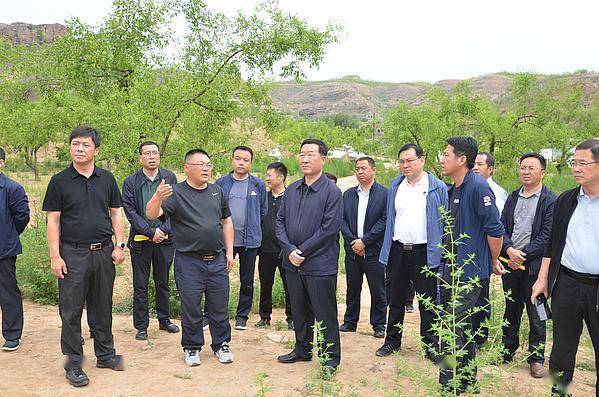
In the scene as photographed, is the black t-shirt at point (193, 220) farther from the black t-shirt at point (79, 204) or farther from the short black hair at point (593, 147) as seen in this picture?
the short black hair at point (593, 147)

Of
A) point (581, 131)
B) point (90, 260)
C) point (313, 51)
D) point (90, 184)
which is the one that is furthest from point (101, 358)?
point (581, 131)

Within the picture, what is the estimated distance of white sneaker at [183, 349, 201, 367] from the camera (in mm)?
4578

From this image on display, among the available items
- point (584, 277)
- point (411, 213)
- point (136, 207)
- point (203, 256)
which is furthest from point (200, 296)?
point (584, 277)

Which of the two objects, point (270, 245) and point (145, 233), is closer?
point (145, 233)

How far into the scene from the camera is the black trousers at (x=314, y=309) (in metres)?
4.46

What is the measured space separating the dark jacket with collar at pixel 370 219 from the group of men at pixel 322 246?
0.9 inches

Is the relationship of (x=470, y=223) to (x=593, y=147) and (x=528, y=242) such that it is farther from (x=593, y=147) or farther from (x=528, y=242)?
(x=528, y=242)

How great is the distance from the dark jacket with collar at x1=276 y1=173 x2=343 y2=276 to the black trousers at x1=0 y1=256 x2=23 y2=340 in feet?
8.49

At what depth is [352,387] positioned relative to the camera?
3.94 metres

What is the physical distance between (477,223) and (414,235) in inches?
27.9

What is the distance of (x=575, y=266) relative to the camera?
358cm

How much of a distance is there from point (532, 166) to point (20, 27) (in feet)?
333

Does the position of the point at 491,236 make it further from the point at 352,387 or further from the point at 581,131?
the point at 581,131

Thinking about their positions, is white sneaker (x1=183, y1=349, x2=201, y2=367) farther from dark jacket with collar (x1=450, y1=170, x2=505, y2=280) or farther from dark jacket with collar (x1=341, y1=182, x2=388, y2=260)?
dark jacket with collar (x1=450, y1=170, x2=505, y2=280)
